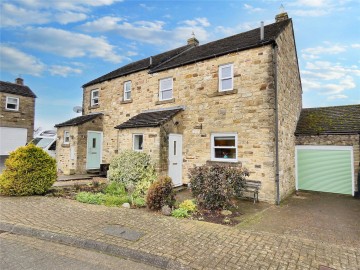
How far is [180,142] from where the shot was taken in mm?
11875

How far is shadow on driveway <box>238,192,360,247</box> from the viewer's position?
5.53 metres

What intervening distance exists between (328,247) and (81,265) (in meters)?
4.83

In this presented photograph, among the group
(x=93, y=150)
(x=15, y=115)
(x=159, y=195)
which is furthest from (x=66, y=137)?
(x=159, y=195)

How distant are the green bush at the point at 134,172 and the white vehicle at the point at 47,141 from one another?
31.3ft

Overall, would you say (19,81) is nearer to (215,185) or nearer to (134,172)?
(134,172)

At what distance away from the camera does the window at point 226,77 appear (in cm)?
1066

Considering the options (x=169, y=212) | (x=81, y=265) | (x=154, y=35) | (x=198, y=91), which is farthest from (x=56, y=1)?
(x=81, y=265)

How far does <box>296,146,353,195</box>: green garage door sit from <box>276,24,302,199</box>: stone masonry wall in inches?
29.6

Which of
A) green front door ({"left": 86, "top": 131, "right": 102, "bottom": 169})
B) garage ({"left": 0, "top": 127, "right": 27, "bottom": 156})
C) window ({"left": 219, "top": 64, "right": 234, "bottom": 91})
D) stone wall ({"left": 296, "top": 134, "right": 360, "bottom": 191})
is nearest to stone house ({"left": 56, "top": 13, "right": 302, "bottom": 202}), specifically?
window ({"left": 219, "top": 64, "right": 234, "bottom": 91})

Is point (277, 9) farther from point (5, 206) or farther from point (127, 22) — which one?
point (5, 206)

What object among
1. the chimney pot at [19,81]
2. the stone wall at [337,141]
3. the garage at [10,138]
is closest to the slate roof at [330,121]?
the stone wall at [337,141]

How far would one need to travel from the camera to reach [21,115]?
23734 mm

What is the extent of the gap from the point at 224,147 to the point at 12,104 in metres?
23.5

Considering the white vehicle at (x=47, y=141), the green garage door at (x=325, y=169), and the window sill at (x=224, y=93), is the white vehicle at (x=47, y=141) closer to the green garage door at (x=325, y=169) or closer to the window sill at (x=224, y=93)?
the window sill at (x=224, y=93)
